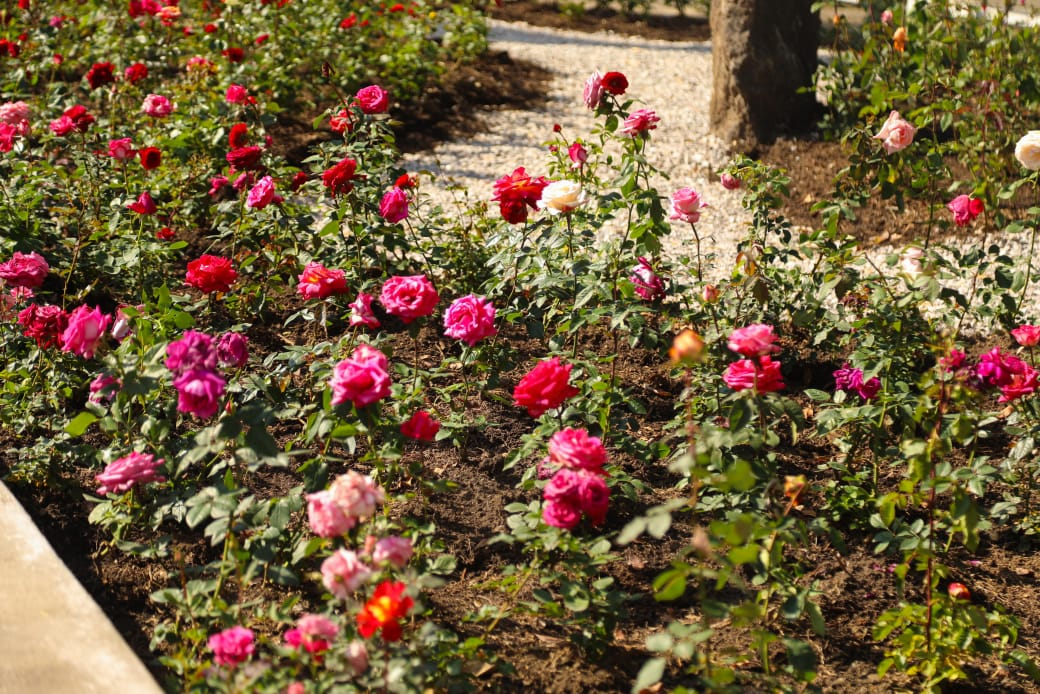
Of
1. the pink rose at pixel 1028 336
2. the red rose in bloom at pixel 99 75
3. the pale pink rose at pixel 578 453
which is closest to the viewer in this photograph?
the pale pink rose at pixel 578 453

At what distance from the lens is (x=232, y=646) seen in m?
1.91

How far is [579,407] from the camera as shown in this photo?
2.79m

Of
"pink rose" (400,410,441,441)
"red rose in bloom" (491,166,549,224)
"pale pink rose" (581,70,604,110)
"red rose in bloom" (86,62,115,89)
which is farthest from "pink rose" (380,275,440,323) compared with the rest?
A: "red rose in bloom" (86,62,115,89)

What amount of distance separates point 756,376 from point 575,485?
1.59ft

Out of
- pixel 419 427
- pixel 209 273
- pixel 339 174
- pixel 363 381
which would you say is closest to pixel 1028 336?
pixel 419 427

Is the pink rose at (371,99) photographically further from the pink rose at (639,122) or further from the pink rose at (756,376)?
the pink rose at (756,376)

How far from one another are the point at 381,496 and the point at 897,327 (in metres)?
1.58

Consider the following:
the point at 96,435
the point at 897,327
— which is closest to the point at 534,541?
the point at 897,327

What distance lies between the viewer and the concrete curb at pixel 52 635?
2.12 meters

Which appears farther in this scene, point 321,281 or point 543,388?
point 321,281

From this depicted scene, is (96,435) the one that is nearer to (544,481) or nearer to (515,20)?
(544,481)

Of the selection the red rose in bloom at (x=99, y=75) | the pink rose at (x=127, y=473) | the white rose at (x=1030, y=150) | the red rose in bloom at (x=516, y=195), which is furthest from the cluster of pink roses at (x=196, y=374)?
the red rose in bloom at (x=99, y=75)

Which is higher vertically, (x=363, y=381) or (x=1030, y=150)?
(x=1030, y=150)

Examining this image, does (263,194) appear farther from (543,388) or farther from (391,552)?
(391,552)
